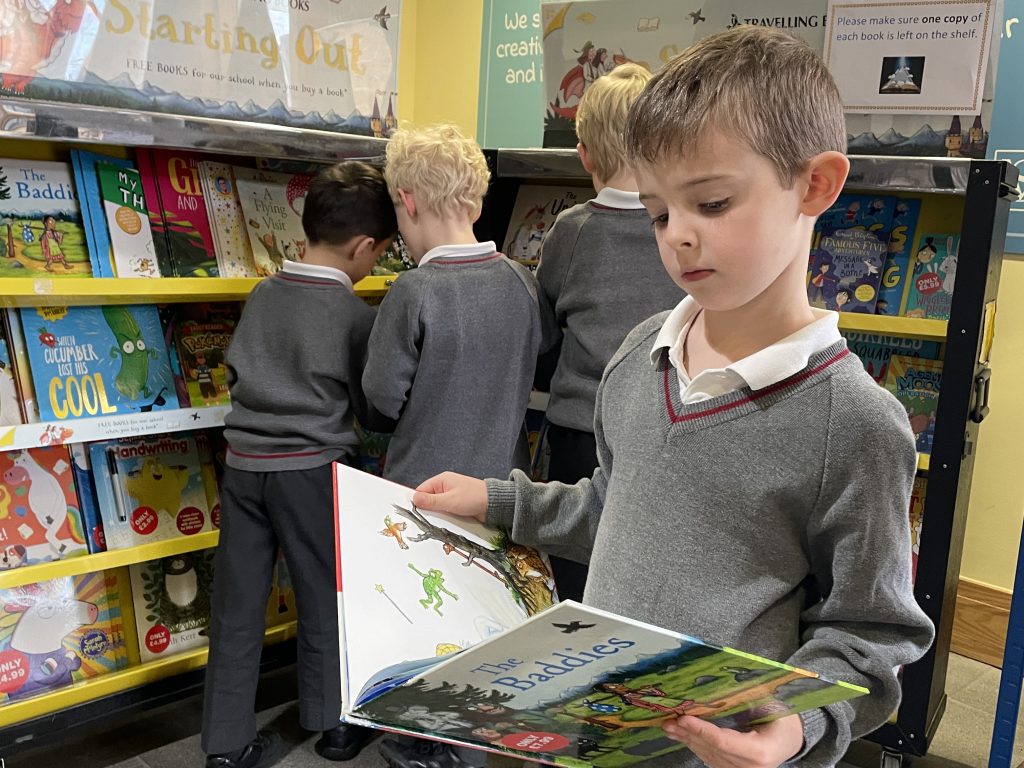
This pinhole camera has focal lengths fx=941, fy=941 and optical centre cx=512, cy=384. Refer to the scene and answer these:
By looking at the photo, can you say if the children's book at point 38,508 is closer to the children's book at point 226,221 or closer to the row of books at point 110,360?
the row of books at point 110,360

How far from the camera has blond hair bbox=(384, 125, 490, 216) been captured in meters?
2.15

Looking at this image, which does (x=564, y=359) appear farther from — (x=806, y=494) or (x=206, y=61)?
(x=806, y=494)

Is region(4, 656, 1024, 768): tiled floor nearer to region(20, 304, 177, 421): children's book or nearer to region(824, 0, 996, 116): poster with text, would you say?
region(20, 304, 177, 421): children's book

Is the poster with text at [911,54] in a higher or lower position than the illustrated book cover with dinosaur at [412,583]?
higher

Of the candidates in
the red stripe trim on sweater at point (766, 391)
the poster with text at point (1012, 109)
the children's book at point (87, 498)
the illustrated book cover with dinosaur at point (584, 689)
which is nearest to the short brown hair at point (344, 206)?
the children's book at point (87, 498)

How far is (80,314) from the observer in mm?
2275

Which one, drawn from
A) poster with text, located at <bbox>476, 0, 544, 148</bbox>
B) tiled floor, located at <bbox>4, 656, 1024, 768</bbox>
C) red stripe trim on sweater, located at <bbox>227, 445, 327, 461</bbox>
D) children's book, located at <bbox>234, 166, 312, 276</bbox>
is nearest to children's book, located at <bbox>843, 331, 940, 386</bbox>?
tiled floor, located at <bbox>4, 656, 1024, 768</bbox>

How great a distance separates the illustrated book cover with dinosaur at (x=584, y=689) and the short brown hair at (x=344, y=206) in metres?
1.55

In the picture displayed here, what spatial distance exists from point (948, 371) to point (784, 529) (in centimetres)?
133

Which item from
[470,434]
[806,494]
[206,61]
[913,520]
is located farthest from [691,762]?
[206,61]

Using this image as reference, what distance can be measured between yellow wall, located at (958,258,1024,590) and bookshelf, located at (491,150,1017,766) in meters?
0.95

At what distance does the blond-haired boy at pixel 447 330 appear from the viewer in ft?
6.84

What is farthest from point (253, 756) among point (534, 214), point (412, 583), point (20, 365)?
point (534, 214)

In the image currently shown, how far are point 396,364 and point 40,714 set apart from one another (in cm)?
116
